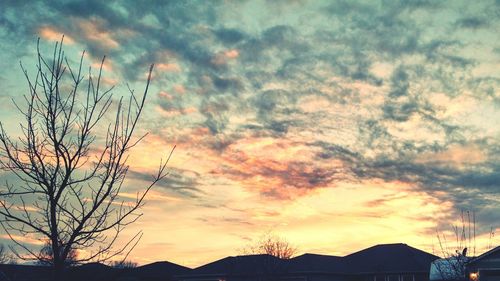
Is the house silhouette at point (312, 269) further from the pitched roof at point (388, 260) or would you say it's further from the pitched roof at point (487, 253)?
the pitched roof at point (487, 253)

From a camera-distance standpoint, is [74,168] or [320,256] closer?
[74,168]

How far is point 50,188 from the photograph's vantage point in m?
5.87

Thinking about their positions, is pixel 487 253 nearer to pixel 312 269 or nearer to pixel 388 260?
pixel 388 260

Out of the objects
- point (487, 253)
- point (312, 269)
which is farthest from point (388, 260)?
point (487, 253)

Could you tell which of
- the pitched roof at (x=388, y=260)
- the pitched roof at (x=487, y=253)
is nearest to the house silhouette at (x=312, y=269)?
the pitched roof at (x=388, y=260)

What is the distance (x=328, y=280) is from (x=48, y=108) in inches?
1836

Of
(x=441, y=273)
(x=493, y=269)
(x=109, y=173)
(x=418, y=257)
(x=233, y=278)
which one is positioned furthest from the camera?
(x=233, y=278)

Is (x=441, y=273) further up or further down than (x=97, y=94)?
further down

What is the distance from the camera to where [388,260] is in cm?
4781

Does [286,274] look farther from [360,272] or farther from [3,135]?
[3,135]

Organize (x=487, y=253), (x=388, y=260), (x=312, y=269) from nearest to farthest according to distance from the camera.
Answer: (x=487, y=253)
(x=312, y=269)
(x=388, y=260)

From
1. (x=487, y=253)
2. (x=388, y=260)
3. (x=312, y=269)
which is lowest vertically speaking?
(x=312, y=269)

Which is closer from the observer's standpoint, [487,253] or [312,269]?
[487,253]

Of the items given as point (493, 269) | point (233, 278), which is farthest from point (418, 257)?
point (233, 278)
